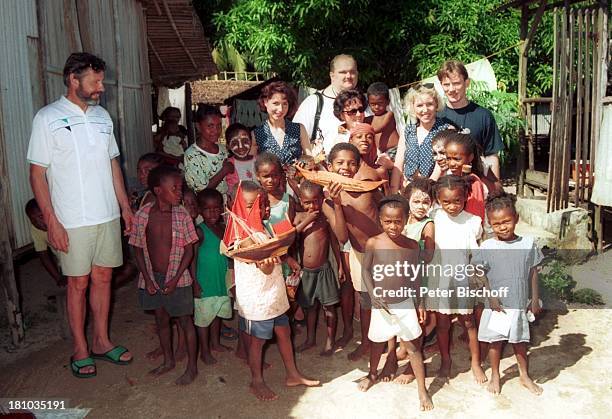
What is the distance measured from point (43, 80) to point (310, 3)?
5388 mm

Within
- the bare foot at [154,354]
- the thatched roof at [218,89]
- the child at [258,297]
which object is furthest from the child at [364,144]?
the thatched roof at [218,89]

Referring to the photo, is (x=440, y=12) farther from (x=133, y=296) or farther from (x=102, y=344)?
(x=102, y=344)

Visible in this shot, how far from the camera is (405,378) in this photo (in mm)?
3504

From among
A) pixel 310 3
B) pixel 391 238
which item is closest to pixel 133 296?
pixel 391 238

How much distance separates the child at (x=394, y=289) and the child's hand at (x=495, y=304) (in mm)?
396

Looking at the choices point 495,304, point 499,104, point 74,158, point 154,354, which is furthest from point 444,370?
point 499,104

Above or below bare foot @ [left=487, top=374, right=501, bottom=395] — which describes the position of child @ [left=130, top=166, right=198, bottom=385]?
above

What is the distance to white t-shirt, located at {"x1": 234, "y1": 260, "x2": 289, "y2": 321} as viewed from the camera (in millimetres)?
3367

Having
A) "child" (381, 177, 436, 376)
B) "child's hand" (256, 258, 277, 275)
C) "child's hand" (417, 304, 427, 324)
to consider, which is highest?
"child" (381, 177, 436, 376)

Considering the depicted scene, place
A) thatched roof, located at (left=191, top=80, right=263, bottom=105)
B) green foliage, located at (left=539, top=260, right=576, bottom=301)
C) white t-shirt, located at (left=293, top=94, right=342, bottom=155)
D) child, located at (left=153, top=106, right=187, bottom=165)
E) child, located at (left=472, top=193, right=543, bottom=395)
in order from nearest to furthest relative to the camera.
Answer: child, located at (left=472, top=193, right=543, bottom=395)
white t-shirt, located at (left=293, top=94, right=342, bottom=155)
green foliage, located at (left=539, top=260, right=576, bottom=301)
child, located at (left=153, top=106, right=187, bottom=165)
thatched roof, located at (left=191, top=80, right=263, bottom=105)

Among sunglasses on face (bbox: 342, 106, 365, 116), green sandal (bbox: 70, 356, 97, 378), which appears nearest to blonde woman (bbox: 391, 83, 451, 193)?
sunglasses on face (bbox: 342, 106, 365, 116)

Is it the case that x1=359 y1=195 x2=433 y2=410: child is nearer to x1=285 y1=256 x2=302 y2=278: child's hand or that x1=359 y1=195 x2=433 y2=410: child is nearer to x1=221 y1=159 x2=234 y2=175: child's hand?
x1=285 y1=256 x2=302 y2=278: child's hand

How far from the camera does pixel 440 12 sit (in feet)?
33.8

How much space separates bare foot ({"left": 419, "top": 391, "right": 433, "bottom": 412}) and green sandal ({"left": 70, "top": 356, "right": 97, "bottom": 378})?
2.10m
